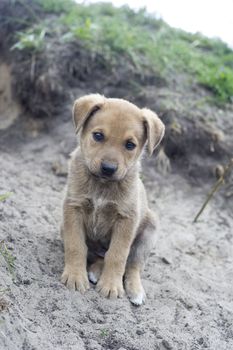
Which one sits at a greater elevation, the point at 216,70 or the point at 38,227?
the point at 216,70

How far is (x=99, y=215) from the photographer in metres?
5.25

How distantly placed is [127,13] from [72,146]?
4.03 m

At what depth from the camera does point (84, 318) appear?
456cm

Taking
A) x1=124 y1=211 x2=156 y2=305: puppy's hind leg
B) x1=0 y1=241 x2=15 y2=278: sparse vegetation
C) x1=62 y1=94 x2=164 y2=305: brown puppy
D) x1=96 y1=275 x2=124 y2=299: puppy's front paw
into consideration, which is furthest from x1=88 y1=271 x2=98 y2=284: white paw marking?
x1=0 y1=241 x2=15 y2=278: sparse vegetation

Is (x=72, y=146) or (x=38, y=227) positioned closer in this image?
(x=38, y=227)

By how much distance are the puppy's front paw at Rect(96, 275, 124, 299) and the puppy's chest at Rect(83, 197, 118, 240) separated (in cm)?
48

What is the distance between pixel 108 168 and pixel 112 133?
0.39 meters

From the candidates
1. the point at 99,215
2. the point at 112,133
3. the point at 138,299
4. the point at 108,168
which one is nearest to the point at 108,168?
the point at 108,168

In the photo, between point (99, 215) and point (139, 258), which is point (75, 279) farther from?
point (139, 258)

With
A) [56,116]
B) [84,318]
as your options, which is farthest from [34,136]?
[84,318]

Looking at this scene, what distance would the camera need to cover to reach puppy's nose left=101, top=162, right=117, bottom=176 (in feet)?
15.7

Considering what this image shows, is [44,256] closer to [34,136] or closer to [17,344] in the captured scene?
[17,344]

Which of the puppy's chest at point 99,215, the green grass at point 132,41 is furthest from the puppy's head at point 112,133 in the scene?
the green grass at point 132,41

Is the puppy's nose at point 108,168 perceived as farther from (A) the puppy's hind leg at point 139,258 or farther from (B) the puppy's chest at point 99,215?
(A) the puppy's hind leg at point 139,258
